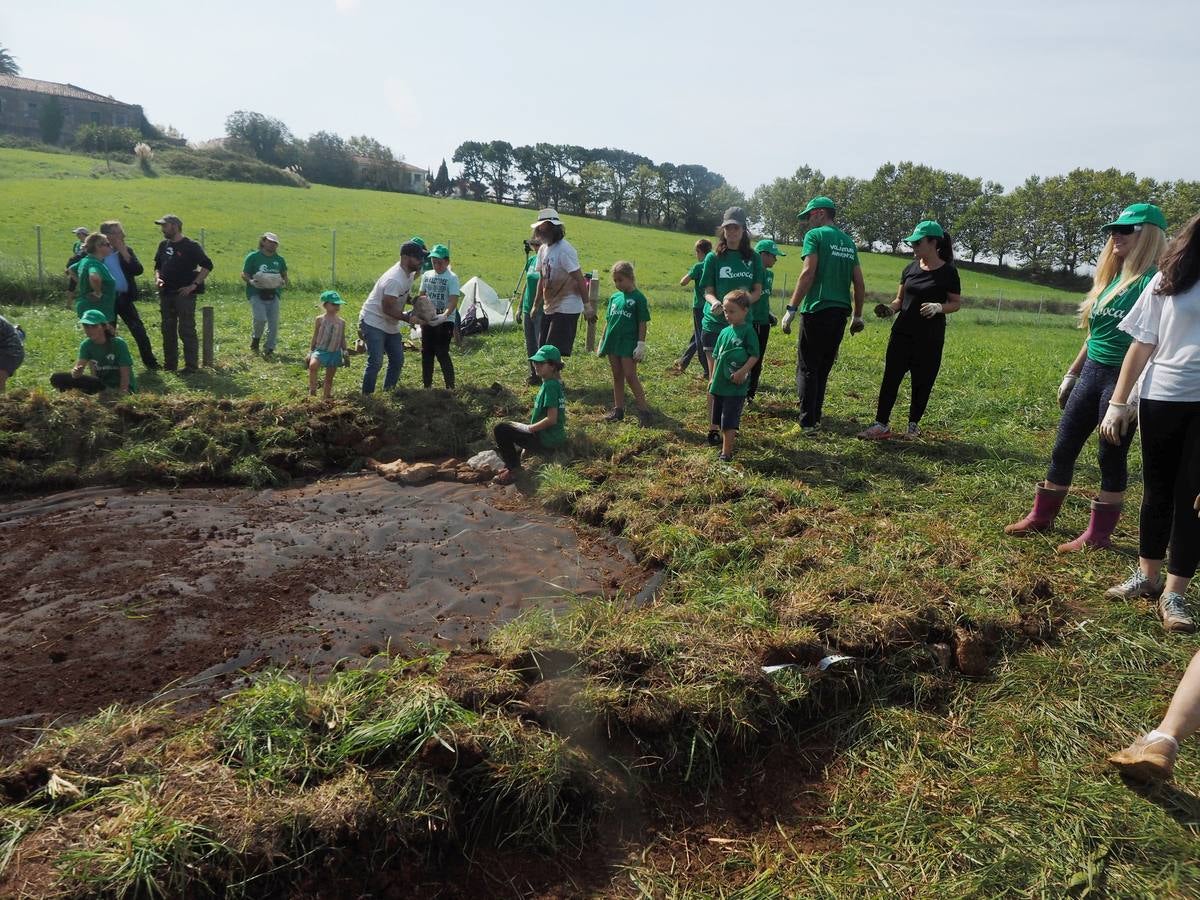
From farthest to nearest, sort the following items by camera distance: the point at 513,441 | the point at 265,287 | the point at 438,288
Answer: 1. the point at 265,287
2. the point at 438,288
3. the point at 513,441

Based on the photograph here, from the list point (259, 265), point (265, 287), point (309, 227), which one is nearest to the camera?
point (265, 287)

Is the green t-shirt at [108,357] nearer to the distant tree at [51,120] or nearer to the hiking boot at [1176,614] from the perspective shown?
the hiking boot at [1176,614]

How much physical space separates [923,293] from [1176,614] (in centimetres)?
353

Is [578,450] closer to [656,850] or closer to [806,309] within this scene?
[806,309]

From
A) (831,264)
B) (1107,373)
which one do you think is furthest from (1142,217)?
(831,264)

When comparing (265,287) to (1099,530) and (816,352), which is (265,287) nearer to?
(816,352)

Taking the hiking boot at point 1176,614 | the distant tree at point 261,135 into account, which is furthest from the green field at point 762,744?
the distant tree at point 261,135

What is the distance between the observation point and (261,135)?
7475 cm

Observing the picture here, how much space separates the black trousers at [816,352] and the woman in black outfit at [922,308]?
41cm

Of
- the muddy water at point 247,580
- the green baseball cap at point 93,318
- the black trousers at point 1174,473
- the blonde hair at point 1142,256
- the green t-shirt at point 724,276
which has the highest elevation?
the blonde hair at point 1142,256

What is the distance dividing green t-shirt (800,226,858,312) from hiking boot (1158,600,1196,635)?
373 cm

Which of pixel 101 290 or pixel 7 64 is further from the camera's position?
pixel 7 64

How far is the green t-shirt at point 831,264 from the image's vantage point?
6844 millimetres

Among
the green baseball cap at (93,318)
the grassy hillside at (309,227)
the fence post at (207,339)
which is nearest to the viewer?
the green baseball cap at (93,318)
